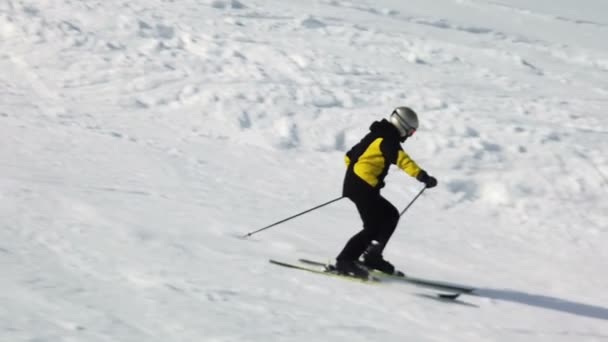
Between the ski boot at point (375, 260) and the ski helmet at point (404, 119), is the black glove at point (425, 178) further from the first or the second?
the ski boot at point (375, 260)

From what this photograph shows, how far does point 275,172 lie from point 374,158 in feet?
13.9

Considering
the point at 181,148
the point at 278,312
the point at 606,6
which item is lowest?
the point at 181,148

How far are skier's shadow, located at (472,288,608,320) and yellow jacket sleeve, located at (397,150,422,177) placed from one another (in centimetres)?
136

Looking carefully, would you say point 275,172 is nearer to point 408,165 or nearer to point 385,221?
point 385,221

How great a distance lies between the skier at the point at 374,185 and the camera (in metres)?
6.21

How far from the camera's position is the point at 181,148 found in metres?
10.7

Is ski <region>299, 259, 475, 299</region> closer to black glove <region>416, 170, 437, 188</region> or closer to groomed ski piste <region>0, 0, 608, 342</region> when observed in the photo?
groomed ski piste <region>0, 0, 608, 342</region>

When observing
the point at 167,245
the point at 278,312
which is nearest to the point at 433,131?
the point at 167,245

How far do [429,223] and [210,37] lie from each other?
27.0 ft

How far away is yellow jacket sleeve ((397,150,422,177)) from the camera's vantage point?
601cm

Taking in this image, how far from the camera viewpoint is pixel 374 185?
636cm

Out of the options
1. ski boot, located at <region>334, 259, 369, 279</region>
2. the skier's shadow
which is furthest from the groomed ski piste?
ski boot, located at <region>334, 259, 369, 279</region>

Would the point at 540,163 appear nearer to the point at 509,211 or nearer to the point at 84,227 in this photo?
the point at 509,211

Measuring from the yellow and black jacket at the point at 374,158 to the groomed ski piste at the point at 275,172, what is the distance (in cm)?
81
